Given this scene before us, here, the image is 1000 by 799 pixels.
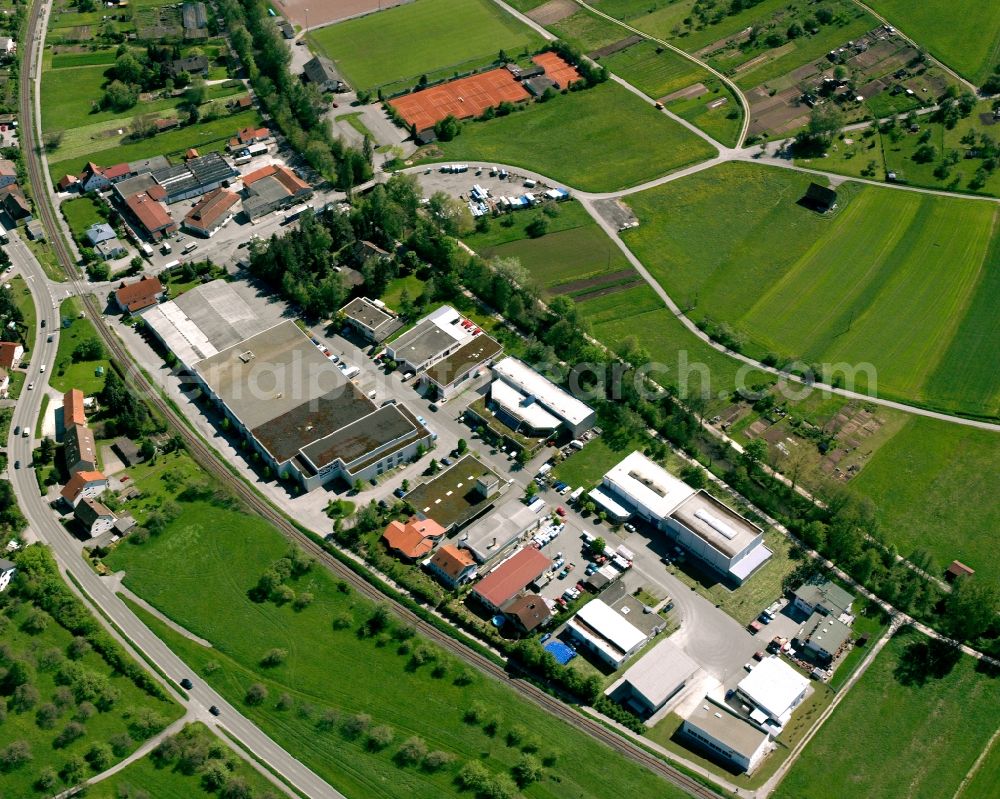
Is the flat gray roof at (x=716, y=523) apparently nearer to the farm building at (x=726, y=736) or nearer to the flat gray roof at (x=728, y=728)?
the flat gray roof at (x=728, y=728)

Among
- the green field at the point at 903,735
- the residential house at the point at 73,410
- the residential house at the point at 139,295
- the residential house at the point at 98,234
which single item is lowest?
the green field at the point at 903,735

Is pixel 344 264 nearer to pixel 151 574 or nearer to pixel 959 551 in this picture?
pixel 151 574

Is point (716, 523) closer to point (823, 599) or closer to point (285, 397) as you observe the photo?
point (823, 599)

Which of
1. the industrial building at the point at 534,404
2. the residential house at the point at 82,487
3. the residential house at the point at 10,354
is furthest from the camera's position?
the residential house at the point at 10,354

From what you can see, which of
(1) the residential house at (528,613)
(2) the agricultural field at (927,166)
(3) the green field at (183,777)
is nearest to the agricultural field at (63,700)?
(3) the green field at (183,777)

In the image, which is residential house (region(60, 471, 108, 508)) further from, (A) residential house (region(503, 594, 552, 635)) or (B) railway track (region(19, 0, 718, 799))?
(A) residential house (region(503, 594, 552, 635))

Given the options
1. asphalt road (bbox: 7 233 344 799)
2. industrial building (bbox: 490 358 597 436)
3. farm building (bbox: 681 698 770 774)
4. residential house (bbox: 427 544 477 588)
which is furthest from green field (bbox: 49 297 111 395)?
farm building (bbox: 681 698 770 774)
